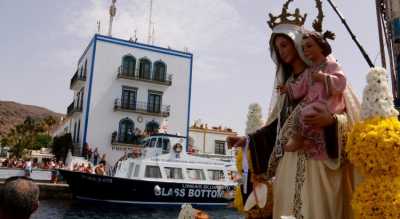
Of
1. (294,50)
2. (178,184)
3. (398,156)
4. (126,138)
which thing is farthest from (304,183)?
(126,138)

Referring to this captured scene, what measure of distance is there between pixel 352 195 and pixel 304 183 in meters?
0.30

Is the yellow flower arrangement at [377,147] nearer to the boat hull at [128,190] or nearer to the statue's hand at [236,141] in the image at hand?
the statue's hand at [236,141]

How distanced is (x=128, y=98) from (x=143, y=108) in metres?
1.31

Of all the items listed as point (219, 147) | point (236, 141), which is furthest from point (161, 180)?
point (219, 147)

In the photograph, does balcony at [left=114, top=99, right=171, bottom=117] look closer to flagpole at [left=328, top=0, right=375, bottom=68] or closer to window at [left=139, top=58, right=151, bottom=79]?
window at [left=139, top=58, right=151, bottom=79]

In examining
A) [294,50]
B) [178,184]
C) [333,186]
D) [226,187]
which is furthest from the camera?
[226,187]

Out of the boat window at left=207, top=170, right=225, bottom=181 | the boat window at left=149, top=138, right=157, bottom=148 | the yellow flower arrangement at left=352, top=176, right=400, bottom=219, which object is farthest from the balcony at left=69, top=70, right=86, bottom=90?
the yellow flower arrangement at left=352, top=176, right=400, bottom=219

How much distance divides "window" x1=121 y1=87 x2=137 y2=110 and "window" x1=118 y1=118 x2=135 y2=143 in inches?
40.8

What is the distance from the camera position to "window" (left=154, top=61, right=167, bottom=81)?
104ft

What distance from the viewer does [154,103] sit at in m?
31.5

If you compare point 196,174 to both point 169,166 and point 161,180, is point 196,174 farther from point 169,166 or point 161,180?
point 161,180

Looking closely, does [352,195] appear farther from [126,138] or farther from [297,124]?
[126,138]

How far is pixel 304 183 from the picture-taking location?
2.76 m

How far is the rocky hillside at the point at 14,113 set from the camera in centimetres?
12711
